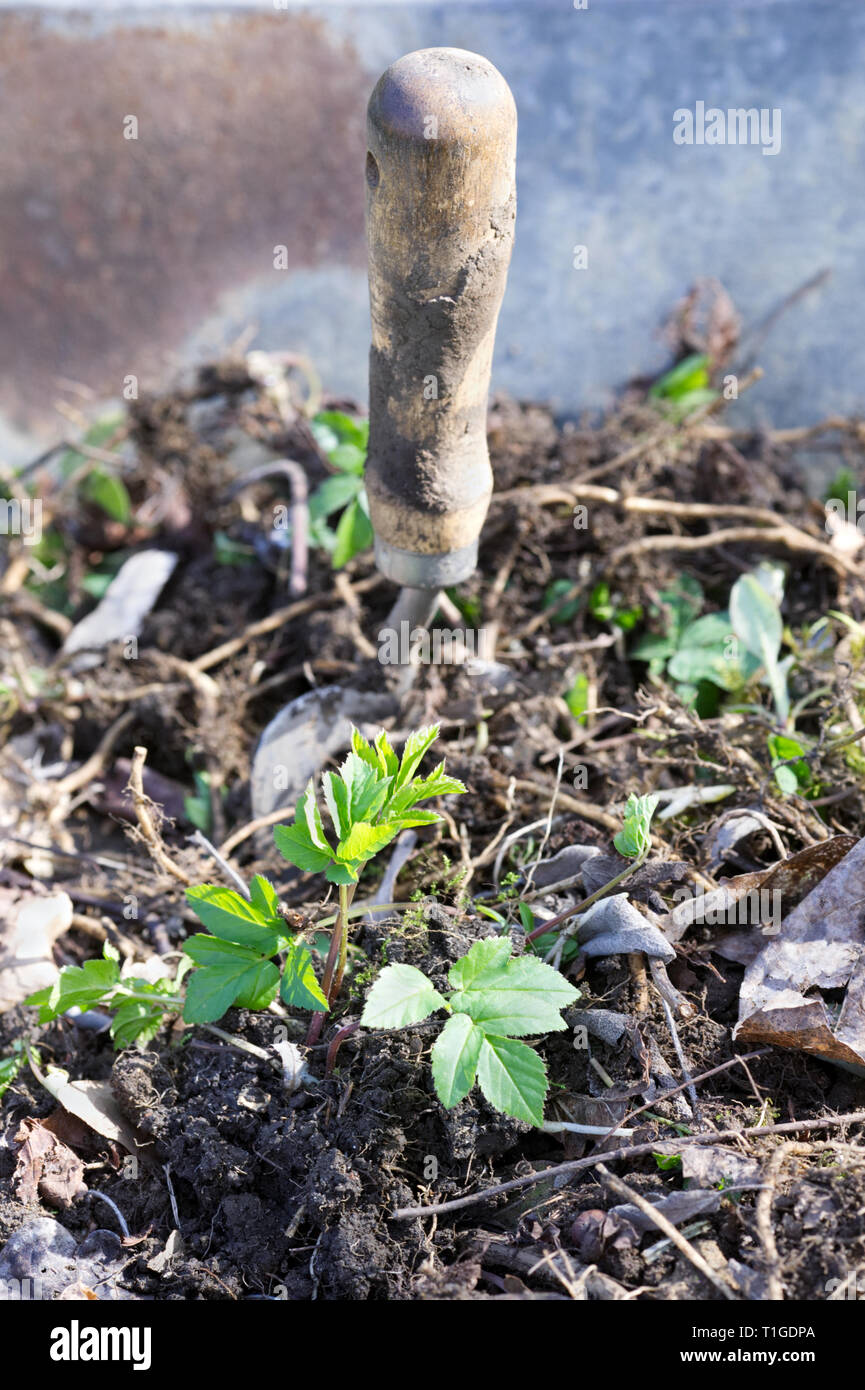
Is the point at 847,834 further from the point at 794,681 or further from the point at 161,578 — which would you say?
the point at 161,578

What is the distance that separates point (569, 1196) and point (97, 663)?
134 centimetres

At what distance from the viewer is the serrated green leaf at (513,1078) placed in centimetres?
102

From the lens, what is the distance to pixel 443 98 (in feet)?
3.32

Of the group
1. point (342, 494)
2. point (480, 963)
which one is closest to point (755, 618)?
point (342, 494)

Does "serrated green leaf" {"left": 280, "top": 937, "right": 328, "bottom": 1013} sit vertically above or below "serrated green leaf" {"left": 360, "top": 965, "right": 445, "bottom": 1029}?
below

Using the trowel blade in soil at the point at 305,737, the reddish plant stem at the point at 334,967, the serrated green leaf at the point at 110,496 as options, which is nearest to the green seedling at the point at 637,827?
the reddish plant stem at the point at 334,967

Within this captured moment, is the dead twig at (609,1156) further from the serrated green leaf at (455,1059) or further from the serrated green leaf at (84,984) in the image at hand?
the serrated green leaf at (84,984)

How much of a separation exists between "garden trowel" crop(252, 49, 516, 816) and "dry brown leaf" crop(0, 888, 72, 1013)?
2.39 ft

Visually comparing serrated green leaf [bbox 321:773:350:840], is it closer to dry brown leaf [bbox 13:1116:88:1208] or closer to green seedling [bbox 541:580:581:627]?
dry brown leaf [bbox 13:1116:88:1208]

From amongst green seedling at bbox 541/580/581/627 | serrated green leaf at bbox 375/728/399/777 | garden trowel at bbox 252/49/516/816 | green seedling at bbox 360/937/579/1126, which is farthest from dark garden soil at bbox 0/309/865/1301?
garden trowel at bbox 252/49/516/816

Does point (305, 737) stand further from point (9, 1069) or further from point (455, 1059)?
point (455, 1059)

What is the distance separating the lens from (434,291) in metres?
1.15

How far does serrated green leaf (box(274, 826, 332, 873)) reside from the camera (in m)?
1.15

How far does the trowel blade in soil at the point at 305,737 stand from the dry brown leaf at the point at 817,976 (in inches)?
28.2
